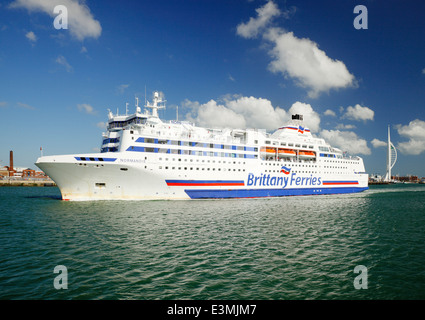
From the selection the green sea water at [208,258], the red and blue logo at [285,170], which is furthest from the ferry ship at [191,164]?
the green sea water at [208,258]

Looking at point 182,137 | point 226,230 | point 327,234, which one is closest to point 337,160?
point 182,137

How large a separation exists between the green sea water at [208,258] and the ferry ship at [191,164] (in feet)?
24.1

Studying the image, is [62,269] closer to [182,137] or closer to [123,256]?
[123,256]

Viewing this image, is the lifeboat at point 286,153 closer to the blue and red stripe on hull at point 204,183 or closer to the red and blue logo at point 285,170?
the red and blue logo at point 285,170

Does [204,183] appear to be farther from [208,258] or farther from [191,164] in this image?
[208,258]

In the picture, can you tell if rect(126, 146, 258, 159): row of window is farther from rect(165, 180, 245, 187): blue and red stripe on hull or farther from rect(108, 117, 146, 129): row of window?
rect(108, 117, 146, 129): row of window

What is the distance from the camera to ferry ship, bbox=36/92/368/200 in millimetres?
23453

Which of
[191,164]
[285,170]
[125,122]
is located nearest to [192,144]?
[191,164]

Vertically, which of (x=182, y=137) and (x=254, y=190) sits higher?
(x=182, y=137)
